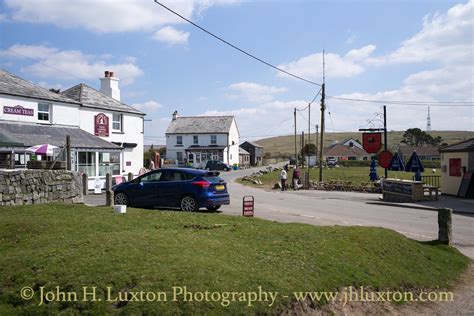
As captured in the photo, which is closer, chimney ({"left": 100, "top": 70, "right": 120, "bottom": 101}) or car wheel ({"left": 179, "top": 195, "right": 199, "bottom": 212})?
car wheel ({"left": 179, "top": 195, "right": 199, "bottom": 212})

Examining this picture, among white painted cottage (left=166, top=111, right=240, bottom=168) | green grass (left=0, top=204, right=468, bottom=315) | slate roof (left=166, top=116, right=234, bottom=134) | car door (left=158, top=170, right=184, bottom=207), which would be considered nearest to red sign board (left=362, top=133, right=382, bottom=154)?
car door (left=158, top=170, right=184, bottom=207)

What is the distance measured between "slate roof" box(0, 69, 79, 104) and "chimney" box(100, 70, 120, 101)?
313 inches

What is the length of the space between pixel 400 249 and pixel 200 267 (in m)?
4.61

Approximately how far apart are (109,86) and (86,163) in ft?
40.5

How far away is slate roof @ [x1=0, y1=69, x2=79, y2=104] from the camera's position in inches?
1034

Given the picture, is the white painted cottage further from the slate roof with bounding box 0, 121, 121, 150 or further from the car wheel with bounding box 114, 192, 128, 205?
the car wheel with bounding box 114, 192, 128, 205

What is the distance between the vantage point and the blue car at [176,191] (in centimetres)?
1548

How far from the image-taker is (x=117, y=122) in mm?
35156

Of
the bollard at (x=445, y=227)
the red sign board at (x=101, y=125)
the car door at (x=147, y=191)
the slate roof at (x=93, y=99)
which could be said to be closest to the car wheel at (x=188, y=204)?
the car door at (x=147, y=191)

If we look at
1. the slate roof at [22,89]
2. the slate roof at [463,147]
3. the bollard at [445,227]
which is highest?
the slate roof at [22,89]

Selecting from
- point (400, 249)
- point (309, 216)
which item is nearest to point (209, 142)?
point (309, 216)

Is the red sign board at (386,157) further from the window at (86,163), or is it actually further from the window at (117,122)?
the window at (117,122)

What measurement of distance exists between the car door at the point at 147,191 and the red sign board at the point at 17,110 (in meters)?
13.7

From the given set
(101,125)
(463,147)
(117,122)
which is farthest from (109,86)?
(463,147)
